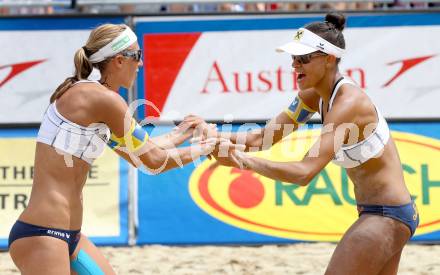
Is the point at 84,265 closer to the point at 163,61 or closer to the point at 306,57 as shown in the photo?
the point at 306,57

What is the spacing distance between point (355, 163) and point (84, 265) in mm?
1399

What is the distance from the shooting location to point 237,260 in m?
6.87

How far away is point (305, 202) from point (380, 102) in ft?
3.65

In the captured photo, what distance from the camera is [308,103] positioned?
4.84 metres

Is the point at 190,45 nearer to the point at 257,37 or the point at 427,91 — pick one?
the point at 257,37

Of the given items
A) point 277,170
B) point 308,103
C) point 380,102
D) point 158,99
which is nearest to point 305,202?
point 380,102

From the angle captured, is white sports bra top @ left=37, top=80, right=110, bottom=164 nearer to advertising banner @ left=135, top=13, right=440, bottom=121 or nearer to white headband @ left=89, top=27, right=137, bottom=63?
white headband @ left=89, top=27, right=137, bottom=63

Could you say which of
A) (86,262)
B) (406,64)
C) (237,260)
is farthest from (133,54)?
(406,64)

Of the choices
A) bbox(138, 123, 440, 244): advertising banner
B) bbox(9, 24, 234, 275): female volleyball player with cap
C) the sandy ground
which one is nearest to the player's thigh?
bbox(9, 24, 234, 275): female volleyball player with cap

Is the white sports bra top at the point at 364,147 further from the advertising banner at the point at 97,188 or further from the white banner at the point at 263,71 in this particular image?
the advertising banner at the point at 97,188

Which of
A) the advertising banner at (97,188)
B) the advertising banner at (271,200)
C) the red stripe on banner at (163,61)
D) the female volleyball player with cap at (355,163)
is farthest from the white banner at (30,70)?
the female volleyball player with cap at (355,163)

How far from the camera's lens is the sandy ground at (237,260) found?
21.4ft

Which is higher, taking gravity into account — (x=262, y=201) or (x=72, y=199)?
(x=72, y=199)

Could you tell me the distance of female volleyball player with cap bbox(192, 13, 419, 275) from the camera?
4000mm
